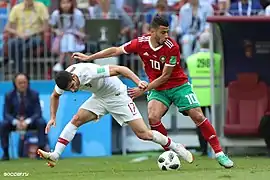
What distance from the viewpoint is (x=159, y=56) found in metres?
14.1

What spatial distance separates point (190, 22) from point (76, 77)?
7080 mm

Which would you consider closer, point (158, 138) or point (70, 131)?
point (158, 138)

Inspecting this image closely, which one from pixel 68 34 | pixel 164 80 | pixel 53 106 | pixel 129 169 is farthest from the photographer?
pixel 68 34

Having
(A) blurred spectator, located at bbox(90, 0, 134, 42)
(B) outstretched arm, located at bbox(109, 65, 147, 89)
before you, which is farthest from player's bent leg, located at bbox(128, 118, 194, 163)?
(A) blurred spectator, located at bbox(90, 0, 134, 42)

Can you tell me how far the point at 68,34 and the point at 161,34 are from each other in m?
6.38

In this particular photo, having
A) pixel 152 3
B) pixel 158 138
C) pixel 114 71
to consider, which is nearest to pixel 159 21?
pixel 114 71

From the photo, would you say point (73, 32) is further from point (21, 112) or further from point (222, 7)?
point (222, 7)

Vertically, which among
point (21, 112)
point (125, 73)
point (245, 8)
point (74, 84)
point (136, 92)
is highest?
point (245, 8)

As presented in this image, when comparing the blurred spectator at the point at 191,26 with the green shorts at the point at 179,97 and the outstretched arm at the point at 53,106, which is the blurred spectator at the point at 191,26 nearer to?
the green shorts at the point at 179,97

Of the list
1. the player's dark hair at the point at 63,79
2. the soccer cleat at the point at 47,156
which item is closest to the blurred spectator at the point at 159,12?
the soccer cleat at the point at 47,156

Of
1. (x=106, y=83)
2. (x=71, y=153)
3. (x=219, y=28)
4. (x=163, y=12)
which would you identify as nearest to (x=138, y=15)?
(x=163, y=12)

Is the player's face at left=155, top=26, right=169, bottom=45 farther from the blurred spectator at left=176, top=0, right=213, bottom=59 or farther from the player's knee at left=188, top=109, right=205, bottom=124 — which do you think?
the blurred spectator at left=176, top=0, right=213, bottom=59

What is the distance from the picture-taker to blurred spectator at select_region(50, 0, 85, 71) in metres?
19.9

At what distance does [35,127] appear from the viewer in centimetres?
1886
